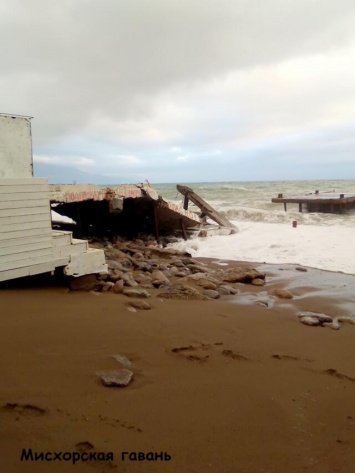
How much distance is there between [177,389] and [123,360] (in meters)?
0.55

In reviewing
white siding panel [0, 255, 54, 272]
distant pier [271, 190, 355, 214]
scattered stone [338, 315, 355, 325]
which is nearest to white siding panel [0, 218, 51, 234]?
white siding panel [0, 255, 54, 272]

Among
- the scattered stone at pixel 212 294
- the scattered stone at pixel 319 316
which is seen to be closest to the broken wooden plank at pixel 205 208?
the scattered stone at pixel 212 294

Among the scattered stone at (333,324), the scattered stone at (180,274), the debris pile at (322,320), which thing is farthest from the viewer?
the scattered stone at (180,274)

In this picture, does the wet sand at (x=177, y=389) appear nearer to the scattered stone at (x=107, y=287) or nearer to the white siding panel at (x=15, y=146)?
the scattered stone at (x=107, y=287)

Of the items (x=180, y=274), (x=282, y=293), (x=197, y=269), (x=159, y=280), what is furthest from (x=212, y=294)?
(x=197, y=269)

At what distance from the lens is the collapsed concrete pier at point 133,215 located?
32.9 ft

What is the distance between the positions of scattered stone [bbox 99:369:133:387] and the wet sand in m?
0.05

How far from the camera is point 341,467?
2014 millimetres

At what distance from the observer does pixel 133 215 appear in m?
13.0

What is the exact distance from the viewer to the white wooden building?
471 centimetres

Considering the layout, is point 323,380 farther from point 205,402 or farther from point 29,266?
point 29,266

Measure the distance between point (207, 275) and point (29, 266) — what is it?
3.28 meters

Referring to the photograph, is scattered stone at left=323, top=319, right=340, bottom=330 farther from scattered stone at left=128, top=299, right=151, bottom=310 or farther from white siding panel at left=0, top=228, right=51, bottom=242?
white siding panel at left=0, top=228, right=51, bottom=242

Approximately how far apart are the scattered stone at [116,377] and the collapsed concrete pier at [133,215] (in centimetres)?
697
